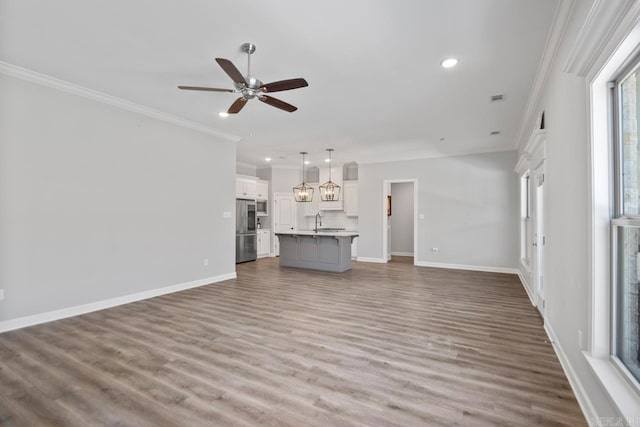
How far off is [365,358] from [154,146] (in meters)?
4.30

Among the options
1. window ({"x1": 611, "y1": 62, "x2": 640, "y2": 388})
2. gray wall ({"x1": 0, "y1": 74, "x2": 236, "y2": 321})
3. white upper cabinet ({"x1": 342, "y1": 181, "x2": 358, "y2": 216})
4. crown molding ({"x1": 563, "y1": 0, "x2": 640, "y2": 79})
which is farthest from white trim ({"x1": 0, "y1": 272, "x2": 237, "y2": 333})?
crown molding ({"x1": 563, "y1": 0, "x2": 640, "y2": 79})

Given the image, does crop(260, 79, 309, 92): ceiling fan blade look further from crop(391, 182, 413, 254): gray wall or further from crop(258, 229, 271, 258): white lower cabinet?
crop(391, 182, 413, 254): gray wall

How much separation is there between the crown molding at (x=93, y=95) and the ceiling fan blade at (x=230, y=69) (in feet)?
8.05

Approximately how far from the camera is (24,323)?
10.9 feet

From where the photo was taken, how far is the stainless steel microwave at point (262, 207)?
923cm

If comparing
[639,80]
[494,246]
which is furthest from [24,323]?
→ [494,246]

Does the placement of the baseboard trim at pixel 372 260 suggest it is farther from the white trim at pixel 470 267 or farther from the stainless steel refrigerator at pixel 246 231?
the stainless steel refrigerator at pixel 246 231

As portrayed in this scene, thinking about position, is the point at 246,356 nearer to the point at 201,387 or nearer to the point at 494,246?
the point at 201,387

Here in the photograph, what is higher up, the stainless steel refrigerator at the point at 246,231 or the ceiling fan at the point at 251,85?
the ceiling fan at the point at 251,85

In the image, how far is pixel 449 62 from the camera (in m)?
3.09

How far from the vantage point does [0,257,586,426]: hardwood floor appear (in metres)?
1.86

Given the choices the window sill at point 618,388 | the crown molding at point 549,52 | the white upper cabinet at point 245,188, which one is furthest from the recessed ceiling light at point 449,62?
the white upper cabinet at point 245,188

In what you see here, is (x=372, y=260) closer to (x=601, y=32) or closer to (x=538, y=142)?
(x=538, y=142)

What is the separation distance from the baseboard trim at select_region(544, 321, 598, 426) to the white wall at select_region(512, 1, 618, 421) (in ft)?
0.04
